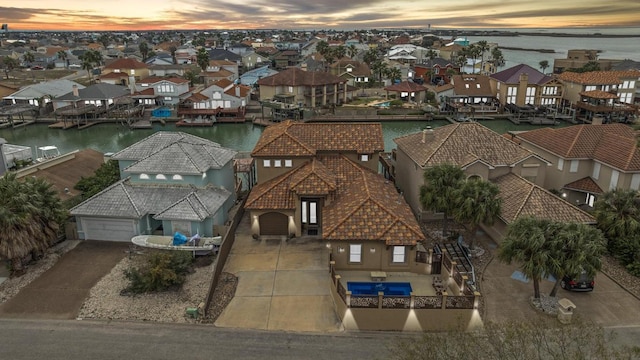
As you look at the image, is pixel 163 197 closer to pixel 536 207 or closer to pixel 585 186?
pixel 536 207

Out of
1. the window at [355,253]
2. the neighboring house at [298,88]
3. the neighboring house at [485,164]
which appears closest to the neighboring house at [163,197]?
the window at [355,253]

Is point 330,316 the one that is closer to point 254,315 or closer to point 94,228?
point 254,315

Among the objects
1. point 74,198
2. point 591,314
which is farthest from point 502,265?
point 74,198

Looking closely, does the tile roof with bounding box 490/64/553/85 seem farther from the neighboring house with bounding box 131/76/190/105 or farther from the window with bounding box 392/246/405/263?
the window with bounding box 392/246/405/263

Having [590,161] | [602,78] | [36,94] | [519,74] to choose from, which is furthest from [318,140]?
[36,94]

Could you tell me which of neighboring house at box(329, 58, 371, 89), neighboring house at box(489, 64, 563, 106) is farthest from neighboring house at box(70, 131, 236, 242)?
neighboring house at box(329, 58, 371, 89)

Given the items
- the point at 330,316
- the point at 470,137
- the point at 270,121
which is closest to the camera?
the point at 330,316

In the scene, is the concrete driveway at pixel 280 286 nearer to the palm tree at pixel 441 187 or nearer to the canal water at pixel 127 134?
the palm tree at pixel 441 187
